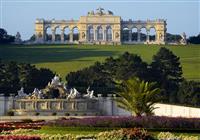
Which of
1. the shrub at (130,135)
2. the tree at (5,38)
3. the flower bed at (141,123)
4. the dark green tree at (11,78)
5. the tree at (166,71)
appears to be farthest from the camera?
the tree at (5,38)

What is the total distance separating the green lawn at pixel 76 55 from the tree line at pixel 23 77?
9.02 meters

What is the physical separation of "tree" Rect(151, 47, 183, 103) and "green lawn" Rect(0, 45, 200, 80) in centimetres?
499

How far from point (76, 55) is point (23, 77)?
93.7ft

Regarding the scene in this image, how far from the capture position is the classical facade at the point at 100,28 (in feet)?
420

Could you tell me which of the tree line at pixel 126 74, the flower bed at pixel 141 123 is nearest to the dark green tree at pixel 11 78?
the tree line at pixel 126 74

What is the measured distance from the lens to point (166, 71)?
65688mm

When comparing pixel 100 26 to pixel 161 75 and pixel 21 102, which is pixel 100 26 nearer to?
pixel 161 75

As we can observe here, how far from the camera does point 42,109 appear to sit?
51094mm

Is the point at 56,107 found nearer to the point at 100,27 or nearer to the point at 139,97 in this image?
the point at 139,97

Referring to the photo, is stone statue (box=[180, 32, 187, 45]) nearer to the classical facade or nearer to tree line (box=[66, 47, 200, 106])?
the classical facade

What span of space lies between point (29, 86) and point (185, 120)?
35512 millimetres

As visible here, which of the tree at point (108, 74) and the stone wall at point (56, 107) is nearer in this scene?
the stone wall at point (56, 107)

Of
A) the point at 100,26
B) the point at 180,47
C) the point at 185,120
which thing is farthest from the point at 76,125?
the point at 100,26

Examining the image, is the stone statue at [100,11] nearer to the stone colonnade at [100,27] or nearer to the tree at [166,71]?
the stone colonnade at [100,27]
